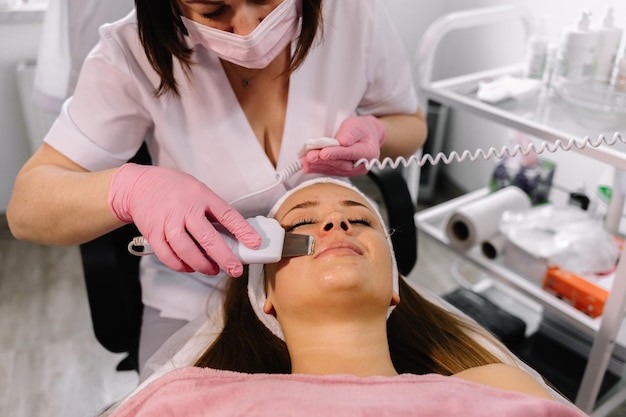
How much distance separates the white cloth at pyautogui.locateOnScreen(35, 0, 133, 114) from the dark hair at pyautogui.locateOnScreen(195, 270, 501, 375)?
0.66 meters

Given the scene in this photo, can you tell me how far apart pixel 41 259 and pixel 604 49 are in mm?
2252

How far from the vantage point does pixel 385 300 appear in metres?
1.00

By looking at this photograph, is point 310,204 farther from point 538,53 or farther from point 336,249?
point 538,53

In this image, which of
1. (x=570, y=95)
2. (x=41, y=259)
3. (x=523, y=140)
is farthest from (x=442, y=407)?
(x=41, y=259)

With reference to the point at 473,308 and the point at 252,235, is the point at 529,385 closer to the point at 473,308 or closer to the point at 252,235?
the point at 252,235

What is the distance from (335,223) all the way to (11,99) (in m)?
1.89

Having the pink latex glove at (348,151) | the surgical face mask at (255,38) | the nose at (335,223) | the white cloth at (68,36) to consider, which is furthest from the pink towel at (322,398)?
the white cloth at (68,36)

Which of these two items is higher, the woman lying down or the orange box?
the woman lying down

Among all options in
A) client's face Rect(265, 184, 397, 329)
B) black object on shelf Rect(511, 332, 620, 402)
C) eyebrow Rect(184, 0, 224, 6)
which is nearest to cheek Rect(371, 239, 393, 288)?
client's face Rect(265, 184, 397, 329)

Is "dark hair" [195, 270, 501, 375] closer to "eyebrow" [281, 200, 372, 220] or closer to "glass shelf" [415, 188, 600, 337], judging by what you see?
"eyebrow" [281, 200, 372, 220]

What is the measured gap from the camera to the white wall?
2234 mm

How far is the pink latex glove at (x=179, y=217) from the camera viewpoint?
0.91m

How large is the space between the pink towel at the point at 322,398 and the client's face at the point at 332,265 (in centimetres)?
14

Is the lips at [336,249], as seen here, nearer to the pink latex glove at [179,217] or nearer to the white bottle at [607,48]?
the pink latex glove at [179,217]
